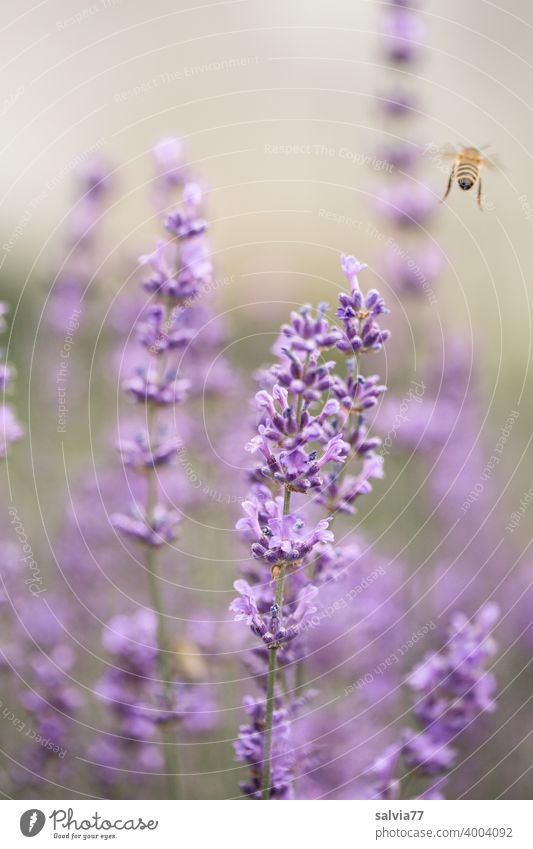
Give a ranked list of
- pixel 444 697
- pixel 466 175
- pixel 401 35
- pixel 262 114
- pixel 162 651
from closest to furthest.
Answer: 1. pixel 444 697
2. pixel 162 651
3. pixel 466 175
4. pixel 401 35
5. pixel 262 114

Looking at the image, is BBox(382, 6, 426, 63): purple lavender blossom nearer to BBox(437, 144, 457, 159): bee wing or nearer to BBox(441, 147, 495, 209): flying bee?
BBox(437, 144, 457, 159): bee wing

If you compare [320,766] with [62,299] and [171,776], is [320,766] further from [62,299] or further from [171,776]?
[62,299]

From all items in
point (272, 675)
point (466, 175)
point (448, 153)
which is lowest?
point (272, 675)

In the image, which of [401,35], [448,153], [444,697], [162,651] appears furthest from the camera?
[401,35]

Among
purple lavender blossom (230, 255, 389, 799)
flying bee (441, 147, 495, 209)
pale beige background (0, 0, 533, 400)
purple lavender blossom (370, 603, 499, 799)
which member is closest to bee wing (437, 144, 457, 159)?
flying bee (441, 147, 495, 209)

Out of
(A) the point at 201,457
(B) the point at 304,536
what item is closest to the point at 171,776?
(B) the point at 304,536

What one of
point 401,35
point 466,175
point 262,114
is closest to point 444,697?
point 466,175

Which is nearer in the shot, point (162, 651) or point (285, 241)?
point (162, 651)

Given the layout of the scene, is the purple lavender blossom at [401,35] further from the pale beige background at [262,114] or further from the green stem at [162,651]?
the green stem at [162,651]

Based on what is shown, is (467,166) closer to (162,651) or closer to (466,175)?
(466,175)
